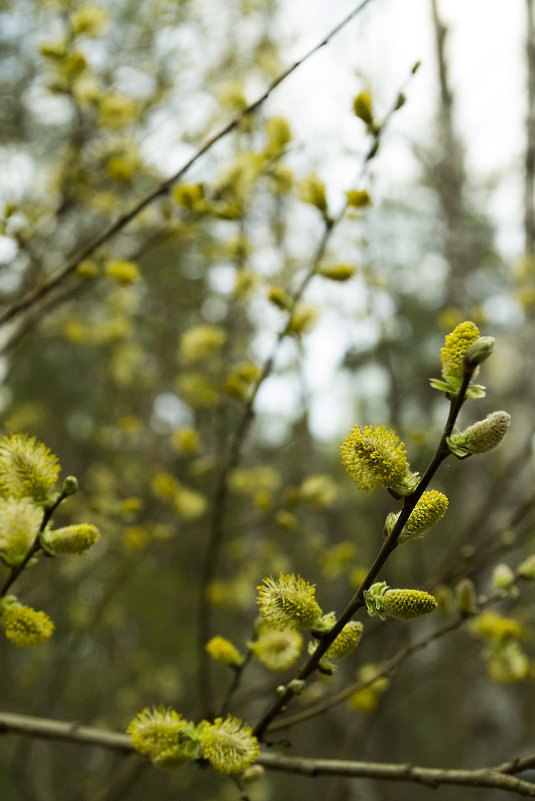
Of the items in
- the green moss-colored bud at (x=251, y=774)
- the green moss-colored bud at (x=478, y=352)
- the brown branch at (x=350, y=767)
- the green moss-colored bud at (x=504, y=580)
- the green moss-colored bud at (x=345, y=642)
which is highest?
the green moss-colored bud at (x=504, y=580)

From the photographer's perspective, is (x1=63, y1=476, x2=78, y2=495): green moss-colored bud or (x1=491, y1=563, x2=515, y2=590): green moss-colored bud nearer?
(x1=63, y1=476, x2=78, y2=495): green moss-colored bud

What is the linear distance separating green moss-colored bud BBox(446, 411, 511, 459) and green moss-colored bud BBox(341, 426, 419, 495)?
68mm

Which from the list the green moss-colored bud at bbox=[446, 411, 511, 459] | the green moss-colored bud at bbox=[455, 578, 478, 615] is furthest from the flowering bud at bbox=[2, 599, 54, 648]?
the green moss-colored bud at bbox=[455, 578, 478, 615]

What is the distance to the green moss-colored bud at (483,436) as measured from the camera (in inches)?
25.9

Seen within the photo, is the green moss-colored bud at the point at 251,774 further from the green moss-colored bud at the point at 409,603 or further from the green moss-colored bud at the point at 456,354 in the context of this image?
the green moss-colored bud at the point at 456,354

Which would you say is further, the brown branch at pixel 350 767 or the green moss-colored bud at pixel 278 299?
the green moss-colored bud at pixel 278 299

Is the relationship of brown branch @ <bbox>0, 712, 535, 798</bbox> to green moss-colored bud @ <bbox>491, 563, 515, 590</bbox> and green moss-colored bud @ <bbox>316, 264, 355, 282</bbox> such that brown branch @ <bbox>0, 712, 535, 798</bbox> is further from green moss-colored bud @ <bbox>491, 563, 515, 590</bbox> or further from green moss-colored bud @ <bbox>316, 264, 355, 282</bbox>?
green moss-colored bud @ <bbox>316, 264, 355, 282</bbox>

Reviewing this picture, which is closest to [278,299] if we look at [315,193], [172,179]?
[315,193]

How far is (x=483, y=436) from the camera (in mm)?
659

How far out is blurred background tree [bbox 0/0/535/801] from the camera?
1807mm

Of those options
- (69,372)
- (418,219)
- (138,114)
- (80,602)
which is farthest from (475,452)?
(418,219)

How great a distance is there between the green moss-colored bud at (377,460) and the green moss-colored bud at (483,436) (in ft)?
0.22

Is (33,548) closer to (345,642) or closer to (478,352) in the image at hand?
(345,642)

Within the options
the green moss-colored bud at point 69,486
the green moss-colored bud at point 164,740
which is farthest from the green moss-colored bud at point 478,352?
the green moss-colored bud at point 164,740
